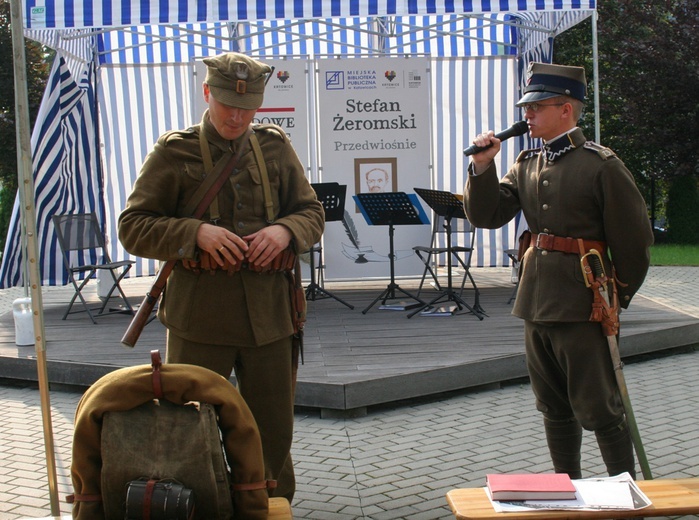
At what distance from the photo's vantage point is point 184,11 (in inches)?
315

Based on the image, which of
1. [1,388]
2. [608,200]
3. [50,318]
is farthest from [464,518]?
[50,318]

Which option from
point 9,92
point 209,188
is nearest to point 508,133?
point 209,188

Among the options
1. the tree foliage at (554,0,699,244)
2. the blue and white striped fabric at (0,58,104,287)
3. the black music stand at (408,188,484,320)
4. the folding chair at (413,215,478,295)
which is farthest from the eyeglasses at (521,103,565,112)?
the tree foliage at (554,0,699,244)

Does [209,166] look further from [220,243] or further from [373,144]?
[373,144]

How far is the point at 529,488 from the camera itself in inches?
113

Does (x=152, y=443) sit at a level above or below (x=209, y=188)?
below

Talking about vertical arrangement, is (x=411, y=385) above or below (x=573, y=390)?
below

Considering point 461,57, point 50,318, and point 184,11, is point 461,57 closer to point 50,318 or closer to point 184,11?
point 184,11

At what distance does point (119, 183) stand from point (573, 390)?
8.50 metres

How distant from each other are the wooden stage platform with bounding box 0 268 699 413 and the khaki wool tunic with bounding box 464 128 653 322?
232cm

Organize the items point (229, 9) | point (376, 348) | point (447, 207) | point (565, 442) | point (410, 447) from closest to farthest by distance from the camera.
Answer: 1. point (565, 442)
2. point (410, 447)
3. point (376, 348)
4. point (229, 9)
5. point (447, 207)

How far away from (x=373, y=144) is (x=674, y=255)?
746 centimetres

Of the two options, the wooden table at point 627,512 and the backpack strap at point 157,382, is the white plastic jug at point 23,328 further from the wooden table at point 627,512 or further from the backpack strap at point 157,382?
the wooden table at point 627,512

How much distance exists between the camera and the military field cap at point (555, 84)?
3590mm
